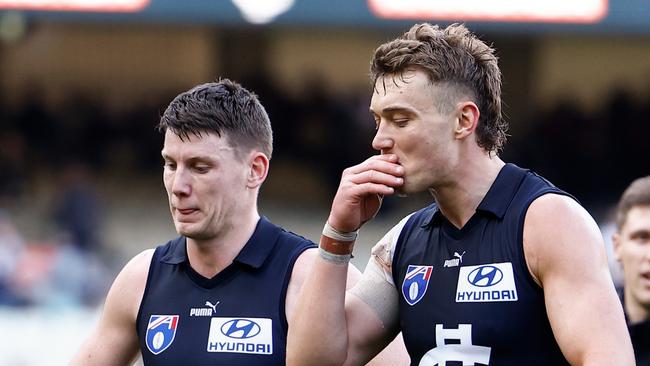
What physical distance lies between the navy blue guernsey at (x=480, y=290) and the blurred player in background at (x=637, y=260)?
175 cm

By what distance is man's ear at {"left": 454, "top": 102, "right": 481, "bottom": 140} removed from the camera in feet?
13.5

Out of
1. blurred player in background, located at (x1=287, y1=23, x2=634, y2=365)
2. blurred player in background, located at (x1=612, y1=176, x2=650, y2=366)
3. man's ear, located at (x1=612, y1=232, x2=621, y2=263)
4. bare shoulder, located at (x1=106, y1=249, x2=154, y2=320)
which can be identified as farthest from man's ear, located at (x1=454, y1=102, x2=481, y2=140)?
man's ear, located at (x1=612, y1=232, x2=621, y2=263)

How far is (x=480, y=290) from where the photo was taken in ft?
13.3

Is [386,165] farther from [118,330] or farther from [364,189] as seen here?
[118,330]

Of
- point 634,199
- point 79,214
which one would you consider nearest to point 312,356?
point 634,199

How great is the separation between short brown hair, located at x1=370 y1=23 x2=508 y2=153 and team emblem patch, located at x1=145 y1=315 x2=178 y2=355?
1193 mm

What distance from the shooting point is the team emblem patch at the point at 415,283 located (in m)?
4.21

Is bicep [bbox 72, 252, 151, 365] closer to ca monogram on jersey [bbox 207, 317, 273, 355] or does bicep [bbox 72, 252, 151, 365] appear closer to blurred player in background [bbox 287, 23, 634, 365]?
ca monogram on jersey [bbox 207, 317, 273, 355]

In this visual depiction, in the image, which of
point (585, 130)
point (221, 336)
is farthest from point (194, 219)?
point (585, 130)

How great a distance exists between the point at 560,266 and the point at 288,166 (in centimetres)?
1495

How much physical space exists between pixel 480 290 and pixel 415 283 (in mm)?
273

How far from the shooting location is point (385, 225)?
16.5 m

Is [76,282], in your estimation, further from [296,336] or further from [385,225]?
[296,336]

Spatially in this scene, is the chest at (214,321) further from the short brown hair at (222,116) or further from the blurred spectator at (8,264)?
the blurred spectator at (8,264)
